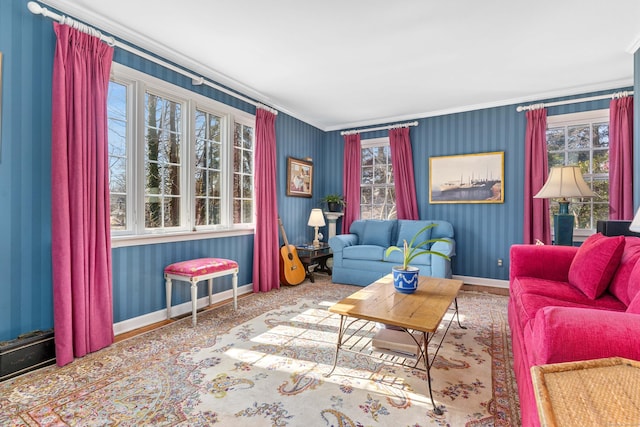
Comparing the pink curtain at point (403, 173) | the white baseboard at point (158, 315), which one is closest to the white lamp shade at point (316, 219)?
the pink curtain at point (403, 173)

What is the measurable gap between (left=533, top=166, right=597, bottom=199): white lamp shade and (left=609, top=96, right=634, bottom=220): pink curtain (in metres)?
1.04

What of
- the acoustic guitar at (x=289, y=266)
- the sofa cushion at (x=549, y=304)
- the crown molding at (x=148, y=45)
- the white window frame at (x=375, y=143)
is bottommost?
the acoustic guitar at (x=289, y=266)

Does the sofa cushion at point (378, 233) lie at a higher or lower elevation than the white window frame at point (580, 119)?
lower

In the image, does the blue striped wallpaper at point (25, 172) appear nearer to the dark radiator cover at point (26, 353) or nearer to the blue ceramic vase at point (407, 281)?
the dark radiator cover at point (26, 353)

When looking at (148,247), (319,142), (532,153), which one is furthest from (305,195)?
(532,153)

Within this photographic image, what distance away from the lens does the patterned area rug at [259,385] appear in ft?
5.38

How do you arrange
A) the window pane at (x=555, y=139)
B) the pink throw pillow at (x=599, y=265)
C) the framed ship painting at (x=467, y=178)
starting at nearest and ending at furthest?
the pink throw pillow at (x=599, y=265) < the window pane at (x=555, y=139) < the framed ship painting at (x=467, y=178)

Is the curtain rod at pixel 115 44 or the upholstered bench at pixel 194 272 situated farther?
the upholstered bench at pixel 194 272

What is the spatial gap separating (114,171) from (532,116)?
15.9 feet

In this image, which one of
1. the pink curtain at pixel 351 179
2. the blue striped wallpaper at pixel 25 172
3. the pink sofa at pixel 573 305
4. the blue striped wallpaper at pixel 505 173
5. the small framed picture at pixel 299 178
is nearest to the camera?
the pink sofa at pixel 573 305

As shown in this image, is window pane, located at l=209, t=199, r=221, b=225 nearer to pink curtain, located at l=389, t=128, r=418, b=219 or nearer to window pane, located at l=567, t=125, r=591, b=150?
pink curtain, located at l=389, t=128, r=418, b=219

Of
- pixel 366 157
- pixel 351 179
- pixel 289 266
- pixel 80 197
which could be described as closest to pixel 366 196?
pixel 351 179

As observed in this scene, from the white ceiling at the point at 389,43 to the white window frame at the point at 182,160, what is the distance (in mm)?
315

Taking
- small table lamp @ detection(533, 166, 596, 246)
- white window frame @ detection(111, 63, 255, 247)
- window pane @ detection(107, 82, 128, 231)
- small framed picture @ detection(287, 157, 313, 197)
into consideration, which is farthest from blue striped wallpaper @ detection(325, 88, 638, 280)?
window pane @ detection(107, 82, 128, 231)
